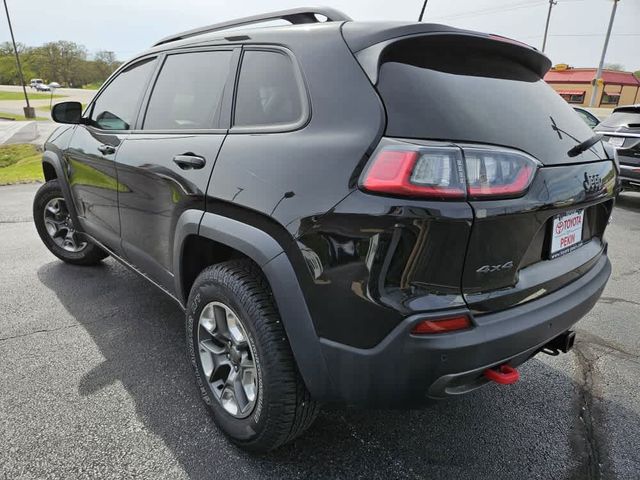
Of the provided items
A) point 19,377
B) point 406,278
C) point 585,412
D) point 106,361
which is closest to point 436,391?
point 406,278

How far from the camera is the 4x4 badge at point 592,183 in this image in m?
1.88

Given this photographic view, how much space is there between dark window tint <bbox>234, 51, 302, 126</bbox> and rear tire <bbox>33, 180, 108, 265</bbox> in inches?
108

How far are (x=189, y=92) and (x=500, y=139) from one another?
1.65 meters

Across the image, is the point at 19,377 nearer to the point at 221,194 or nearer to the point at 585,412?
the point at 221,194

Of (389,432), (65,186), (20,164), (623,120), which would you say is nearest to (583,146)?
(389,432)

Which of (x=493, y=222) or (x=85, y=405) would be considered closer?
(x=493, y=222)

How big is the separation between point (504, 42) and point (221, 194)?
137 centimetres

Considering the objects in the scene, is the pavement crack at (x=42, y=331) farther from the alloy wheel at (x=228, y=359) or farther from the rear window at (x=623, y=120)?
the rear window at (x=623, y=120)

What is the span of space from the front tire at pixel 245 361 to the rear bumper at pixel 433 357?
0.22 metres

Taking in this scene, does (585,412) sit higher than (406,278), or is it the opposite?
(406,278)

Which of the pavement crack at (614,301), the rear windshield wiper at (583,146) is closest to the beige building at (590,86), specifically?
the pavement crack at (614,301)

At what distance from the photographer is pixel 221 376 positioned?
7.24ft

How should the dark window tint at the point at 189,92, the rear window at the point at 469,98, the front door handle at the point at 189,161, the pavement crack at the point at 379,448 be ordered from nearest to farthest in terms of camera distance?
1. the rear window at the point at 469,98
2. the pavement crack at the point at 379,448
3. the front door handle at the point at 189,161
4. the dark window tint at the point at 189,92

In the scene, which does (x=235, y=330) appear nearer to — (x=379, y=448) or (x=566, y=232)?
(x=379, y=448)
